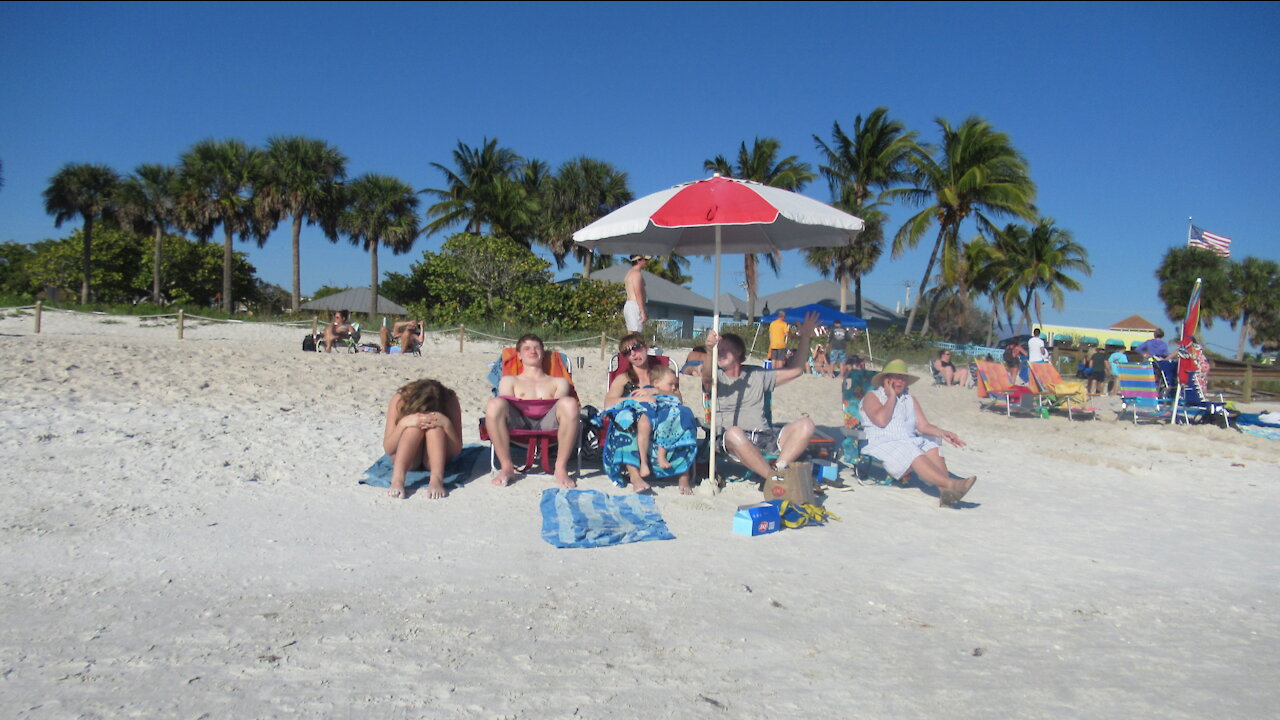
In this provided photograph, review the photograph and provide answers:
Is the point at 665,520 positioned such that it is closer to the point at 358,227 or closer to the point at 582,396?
the point at 582,396

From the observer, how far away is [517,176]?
34.2m

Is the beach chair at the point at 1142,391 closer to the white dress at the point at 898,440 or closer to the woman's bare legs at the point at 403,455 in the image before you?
the white dress at the point at 898,440

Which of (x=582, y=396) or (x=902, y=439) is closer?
(x=902, y=439)

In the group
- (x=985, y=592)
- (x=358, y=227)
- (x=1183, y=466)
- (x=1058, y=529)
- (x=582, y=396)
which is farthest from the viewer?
(x=358, y=227)

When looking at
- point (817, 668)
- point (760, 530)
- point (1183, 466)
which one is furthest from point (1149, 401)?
point (817, 668)

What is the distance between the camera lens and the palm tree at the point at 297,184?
30.3m

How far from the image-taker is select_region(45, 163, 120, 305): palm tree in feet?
102

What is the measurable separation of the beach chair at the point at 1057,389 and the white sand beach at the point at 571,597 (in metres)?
4.43

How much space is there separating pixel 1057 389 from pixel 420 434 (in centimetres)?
916

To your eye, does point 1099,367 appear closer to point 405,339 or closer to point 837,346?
point 837,346

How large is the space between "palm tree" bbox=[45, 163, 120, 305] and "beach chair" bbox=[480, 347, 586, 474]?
109 ft

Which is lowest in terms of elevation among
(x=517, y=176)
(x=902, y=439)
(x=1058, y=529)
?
(x=1058, y=529)

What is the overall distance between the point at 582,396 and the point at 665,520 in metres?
5.94

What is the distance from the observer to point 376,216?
32.5 m
